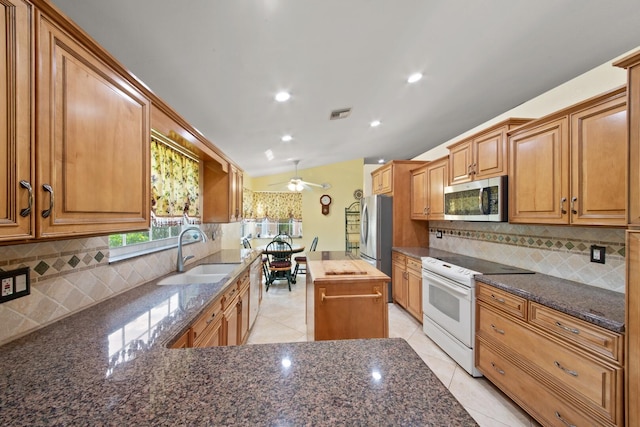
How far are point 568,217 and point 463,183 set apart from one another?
1037 mm

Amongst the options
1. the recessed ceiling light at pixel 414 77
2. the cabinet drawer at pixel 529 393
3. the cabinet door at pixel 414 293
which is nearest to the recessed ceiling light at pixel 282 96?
the recessed ceiling light at pixel 414 77

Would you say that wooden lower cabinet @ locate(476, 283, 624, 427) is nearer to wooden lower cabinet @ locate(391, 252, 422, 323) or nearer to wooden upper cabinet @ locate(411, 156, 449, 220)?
wooden lower cabinet @ locate(391, 252, 422, 323)

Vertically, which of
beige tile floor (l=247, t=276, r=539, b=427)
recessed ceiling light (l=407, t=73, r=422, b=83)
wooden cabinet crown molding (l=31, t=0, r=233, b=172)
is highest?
recessed ceiling light (l=407, t=73, r=422, b=83)

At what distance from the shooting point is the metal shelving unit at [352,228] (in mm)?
5961

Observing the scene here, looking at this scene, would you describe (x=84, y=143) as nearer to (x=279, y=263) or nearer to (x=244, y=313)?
(x=244, y=313)

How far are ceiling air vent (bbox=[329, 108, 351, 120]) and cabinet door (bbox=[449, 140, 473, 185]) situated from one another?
4.20 ft

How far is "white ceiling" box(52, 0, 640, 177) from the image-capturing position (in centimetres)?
135

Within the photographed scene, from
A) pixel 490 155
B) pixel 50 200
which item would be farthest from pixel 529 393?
pixel 50 200

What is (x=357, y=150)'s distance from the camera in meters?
5.05

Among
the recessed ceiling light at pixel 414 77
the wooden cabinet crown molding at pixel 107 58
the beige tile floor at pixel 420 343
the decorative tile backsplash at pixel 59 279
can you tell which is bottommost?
the beige tile floor at pixel 420 343

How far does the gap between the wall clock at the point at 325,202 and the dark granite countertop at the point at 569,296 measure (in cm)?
442

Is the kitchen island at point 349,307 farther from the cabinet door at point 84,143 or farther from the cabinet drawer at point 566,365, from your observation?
the cabinet door at point 84,143

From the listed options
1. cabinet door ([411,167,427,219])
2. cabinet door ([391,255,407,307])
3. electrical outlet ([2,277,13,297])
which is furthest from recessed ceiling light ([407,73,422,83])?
electrical outlet ([2,277,13,297])

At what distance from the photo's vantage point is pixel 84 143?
0.94 m
